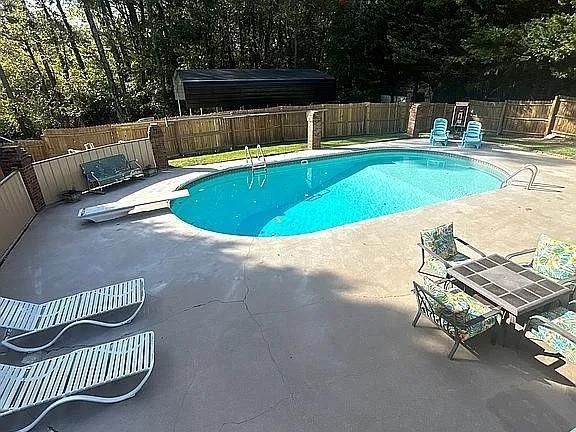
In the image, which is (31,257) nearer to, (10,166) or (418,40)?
(10,166)

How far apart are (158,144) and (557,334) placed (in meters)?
12.4

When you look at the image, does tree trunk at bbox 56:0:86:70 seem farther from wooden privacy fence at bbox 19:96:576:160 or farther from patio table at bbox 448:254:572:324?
patio table at bbox 448:254:572:324

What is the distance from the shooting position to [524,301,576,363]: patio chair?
133 inches

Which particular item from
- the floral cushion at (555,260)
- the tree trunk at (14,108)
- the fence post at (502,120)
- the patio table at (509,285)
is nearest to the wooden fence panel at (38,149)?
the tree trunk at (14,108)

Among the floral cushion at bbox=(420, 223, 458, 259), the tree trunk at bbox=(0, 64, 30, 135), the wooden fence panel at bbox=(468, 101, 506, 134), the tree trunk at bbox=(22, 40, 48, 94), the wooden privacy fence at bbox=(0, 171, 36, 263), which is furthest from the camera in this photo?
the tree trunk at bbox=(22, 40, 48, 94)

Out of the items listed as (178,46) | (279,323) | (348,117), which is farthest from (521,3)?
(279,323)

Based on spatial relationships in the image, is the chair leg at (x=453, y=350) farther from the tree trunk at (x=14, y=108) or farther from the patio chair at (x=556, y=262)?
the tree trunk at (x=14, y=108)

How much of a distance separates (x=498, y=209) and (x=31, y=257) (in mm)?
9942

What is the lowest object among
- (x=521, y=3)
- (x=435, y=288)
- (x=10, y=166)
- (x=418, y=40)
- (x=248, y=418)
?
(x=248, y=418)

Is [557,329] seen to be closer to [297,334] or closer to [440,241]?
[440,241]

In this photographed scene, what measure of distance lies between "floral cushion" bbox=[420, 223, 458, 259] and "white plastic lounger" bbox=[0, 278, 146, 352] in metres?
4.18

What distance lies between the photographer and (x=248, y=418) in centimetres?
327

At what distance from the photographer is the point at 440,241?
16.9ft

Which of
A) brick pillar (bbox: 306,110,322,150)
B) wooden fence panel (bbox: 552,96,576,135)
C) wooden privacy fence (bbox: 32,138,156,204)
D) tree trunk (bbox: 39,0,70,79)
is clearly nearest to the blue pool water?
brick pillar (bbox: 306,110,322,150)
